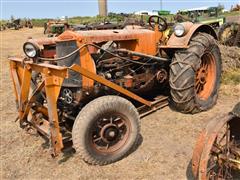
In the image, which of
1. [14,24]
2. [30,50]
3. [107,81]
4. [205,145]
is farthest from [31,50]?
[14,24]

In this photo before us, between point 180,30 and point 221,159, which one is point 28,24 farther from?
point 221,159

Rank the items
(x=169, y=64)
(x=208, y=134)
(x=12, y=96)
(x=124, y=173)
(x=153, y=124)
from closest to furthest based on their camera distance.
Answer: (x=208, y=134)
(x=124, y=173)
(x=153, y=124)
(x=169, y=64)
(x=12, y=96)

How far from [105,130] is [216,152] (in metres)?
1.45

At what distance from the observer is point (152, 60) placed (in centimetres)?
521

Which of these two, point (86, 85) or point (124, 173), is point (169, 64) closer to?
point (86, 85)

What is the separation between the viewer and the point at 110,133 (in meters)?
→ 4.02

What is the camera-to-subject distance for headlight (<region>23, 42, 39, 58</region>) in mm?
4114

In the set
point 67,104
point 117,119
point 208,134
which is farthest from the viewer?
point 67,104

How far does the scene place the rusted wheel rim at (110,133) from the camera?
3971mm

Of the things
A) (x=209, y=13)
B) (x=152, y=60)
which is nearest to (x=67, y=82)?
(x=152, y=60)

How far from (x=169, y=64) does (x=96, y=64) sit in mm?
1464

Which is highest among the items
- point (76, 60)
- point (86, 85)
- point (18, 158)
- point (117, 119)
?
point (76, 60)

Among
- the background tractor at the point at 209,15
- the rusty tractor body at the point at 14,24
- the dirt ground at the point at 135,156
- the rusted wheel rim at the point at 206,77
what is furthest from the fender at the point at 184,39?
the rusty tractor body at the point at 14,24

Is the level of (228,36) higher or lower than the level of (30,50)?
lower
